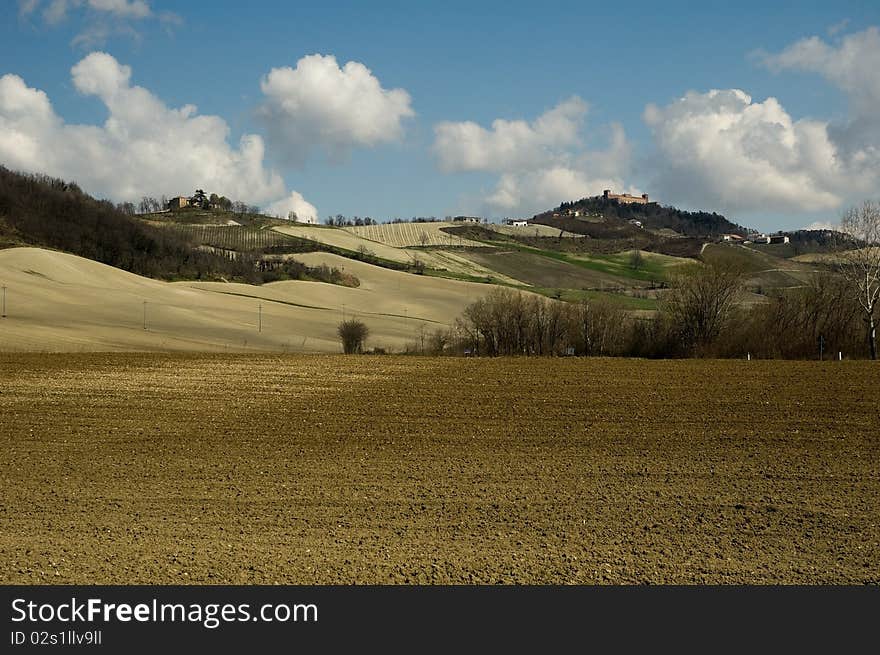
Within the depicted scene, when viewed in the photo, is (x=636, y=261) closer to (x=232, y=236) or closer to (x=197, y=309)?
(x=232, y=236)

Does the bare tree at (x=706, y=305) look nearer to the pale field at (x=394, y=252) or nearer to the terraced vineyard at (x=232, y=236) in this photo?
the pale field at (x=394, y=252)

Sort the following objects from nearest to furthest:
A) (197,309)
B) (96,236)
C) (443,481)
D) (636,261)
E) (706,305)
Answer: (443,481) < (706,305) < (197,309) < (96,236) < (636,261)

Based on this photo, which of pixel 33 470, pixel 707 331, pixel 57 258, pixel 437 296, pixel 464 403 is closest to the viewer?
pixel 33 470

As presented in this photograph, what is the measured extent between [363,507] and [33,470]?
7.56 metres

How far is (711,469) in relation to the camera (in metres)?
17.7

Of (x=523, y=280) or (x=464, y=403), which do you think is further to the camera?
(x=523, y=280)

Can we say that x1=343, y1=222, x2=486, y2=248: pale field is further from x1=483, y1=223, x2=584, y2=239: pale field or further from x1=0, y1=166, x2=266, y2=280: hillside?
x1=0, y1=166, x2=266, y2=280: hillside

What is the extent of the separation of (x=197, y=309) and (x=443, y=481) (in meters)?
66.7

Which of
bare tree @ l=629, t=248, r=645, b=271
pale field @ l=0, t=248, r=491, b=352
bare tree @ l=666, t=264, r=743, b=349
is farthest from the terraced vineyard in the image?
bare tree @ l=666, t=264, r=743, b=349

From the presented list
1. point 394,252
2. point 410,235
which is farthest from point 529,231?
point 394,252

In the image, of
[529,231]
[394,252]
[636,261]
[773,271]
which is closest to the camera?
[773,271]

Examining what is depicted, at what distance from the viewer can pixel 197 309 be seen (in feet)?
260

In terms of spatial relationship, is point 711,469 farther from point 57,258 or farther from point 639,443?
point 57,258

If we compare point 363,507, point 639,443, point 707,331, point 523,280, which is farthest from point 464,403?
point 523,280
